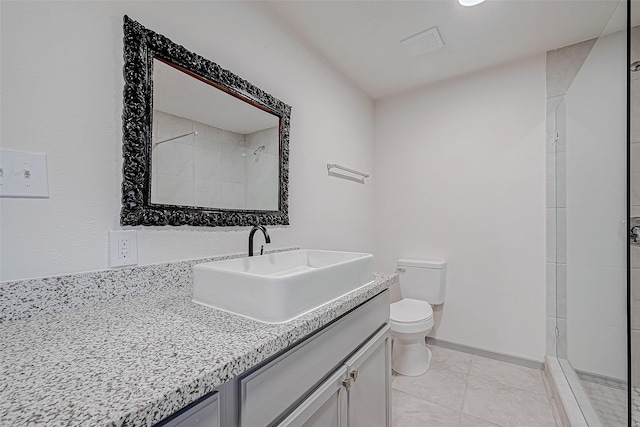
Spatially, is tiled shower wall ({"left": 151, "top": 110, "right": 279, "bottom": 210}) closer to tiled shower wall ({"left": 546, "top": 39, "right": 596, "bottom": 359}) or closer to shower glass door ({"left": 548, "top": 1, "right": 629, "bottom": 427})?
shower glass door ({"left": 548, "top": 1, "right": 629, "bottom": 427})

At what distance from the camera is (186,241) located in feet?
3.92

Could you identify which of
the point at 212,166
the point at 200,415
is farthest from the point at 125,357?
the point at 212,166

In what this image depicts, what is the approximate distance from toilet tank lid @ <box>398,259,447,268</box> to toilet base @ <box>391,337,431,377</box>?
1.88ft

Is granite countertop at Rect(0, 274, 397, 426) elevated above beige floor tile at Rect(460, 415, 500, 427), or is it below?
above

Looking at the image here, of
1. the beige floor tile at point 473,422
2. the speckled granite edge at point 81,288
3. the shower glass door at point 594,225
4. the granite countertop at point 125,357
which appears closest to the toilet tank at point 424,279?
the shower glass door at point 594,225

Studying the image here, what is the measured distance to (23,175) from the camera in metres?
0.79

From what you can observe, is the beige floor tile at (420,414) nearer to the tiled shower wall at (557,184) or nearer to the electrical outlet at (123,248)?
the tiled shower wall at (557,184)

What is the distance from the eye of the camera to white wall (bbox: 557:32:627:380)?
1.28m

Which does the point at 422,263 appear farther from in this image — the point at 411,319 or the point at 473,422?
the point at 473,422

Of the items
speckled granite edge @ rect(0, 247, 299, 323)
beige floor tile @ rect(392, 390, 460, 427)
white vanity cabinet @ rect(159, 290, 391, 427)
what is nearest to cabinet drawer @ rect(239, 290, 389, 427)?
white vanity cabinet @ rect(159, 290, 391, 427)

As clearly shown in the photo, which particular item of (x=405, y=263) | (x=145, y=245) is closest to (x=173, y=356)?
(x=145, y=245)

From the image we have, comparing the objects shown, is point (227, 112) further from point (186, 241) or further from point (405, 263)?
point (405, 263)

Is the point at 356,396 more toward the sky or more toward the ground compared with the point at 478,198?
more toward the ground

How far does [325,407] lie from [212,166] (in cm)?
104
